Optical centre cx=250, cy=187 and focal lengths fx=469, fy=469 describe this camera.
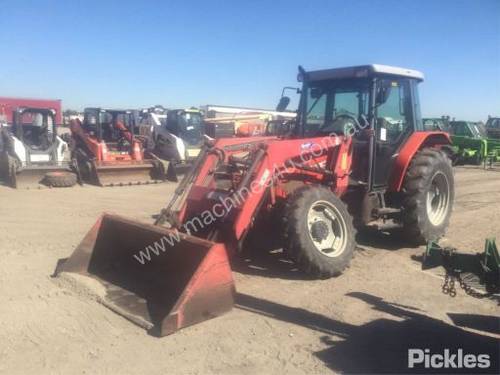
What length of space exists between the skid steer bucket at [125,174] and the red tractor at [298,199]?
6.82 metres

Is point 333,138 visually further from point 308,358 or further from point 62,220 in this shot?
point 62,220

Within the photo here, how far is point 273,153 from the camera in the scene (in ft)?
17.1

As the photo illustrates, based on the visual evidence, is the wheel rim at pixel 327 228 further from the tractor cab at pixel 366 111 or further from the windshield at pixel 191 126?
the windshield at pixel 191 126

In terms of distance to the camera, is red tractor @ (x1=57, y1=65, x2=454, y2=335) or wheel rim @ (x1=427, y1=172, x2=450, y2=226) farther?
wheel rim @ (x1=427, y1=172, x2=450, y2=226)

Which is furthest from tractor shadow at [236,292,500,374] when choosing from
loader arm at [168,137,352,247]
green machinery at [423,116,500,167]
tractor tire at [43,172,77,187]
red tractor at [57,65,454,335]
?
green machinery at [423,116,500,167]

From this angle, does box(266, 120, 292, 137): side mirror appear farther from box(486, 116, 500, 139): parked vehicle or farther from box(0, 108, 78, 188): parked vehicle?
box(486, 116, 500, 139): parked vehicle

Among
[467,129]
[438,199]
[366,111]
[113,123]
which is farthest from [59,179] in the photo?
[467,129]

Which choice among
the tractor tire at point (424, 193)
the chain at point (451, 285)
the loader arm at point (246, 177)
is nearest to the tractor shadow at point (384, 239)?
the tractor tire at point (424, 193)

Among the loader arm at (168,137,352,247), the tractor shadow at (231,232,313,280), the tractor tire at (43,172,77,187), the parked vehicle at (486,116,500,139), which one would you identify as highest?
the parked vehicle at (486,116,500,139)

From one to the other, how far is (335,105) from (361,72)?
631 millimetres

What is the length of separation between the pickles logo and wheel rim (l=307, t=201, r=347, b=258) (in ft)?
5.61

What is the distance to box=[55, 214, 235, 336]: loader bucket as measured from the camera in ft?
13.0

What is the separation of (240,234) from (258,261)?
3.54 ft

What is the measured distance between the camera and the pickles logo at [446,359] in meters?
3.48
